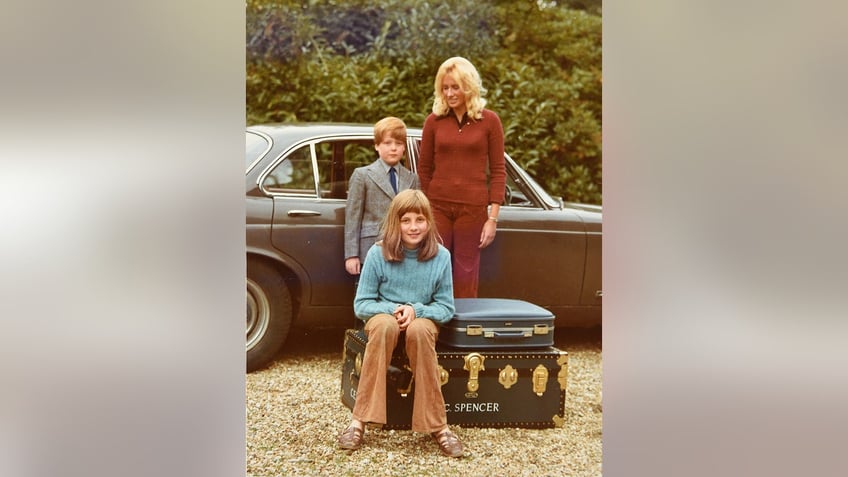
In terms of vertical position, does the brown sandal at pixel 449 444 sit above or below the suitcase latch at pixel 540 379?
below

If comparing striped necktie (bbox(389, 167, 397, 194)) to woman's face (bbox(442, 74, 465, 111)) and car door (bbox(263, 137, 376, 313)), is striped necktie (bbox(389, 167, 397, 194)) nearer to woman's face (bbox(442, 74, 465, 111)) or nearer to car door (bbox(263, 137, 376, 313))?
car door (bbox(263, 137, 376, 313))

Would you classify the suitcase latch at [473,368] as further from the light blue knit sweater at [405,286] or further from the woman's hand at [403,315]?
the woman's hand at [403,315]

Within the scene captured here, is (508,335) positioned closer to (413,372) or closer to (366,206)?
(413,372)

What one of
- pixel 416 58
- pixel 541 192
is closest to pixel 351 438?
pixel 541 192

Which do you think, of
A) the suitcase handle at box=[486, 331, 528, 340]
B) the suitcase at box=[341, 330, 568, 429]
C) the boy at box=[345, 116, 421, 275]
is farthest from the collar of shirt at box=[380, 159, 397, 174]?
the suitcase handle at box=[486, 331, 528, 340]

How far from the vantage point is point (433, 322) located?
14.3 ft

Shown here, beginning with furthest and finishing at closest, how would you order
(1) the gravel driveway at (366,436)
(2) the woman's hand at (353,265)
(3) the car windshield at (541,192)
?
(3) the car windshield at (541,192) → (2) the woman's hand at (353,265) → (1) the gravel driveway at (366,436)

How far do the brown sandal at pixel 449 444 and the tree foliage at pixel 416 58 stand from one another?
1414 millimetres

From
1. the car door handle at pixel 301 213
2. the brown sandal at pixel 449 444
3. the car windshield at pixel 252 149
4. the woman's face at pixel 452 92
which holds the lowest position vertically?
the brown sandal at pixel 449 444

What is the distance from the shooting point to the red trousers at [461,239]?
4.45 metres

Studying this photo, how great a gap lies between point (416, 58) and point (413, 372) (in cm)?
155

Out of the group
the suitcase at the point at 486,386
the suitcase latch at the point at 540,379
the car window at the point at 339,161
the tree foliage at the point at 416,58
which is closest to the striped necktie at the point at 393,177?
the car window at the point at 339,161
